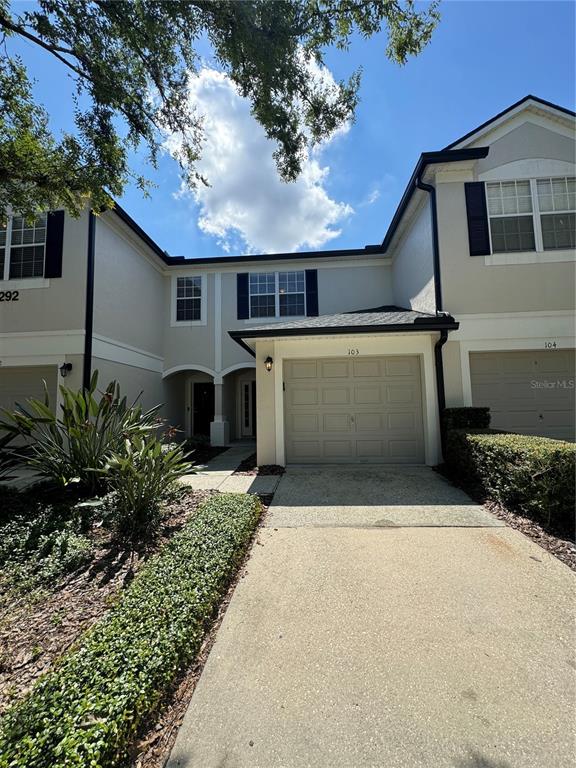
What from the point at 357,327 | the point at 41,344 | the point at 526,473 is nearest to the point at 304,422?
the point at 357,327

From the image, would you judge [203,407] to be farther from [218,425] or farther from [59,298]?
[59,298]

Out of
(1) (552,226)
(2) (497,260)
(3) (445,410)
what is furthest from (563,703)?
(1) (552,226)

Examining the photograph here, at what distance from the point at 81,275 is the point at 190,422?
709cm

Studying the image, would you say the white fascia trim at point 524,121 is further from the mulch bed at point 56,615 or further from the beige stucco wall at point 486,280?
the mulch bed at point 56,615

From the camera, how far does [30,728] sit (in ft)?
5.32

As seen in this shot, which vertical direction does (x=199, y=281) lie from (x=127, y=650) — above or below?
above

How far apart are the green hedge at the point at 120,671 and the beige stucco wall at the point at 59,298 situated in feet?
26.3

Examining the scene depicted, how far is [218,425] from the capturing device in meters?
12.5

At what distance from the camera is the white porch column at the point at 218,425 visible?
489 inches

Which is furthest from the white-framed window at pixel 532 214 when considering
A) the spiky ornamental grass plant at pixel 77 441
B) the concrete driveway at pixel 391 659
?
the spiky ornamental grass plant at pixel 77 441

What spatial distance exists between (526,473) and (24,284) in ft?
39.2

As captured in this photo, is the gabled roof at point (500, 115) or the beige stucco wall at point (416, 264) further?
the beige stucco wall at point (416, 264)

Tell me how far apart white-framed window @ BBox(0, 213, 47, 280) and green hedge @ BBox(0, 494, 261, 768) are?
961 cm

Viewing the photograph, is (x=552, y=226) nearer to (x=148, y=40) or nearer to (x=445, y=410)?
(x=445, y=410)
